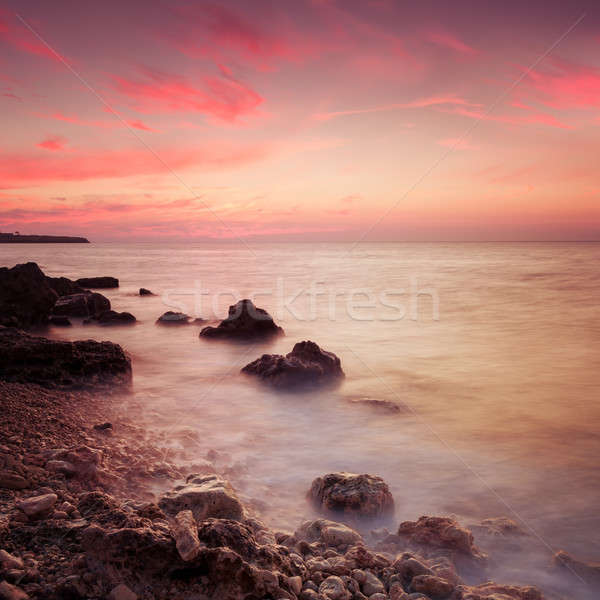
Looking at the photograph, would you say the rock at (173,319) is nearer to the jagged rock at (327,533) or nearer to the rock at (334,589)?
the jagged rock at (327,533)

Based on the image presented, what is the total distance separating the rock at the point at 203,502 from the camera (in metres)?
3.20

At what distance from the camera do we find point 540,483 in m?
4.78

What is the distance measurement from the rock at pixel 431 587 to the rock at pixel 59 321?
436 inches

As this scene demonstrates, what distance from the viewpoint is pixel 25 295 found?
37.7 ft

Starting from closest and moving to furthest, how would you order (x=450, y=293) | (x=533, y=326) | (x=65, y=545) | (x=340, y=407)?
(x=65, y=545)
(x=340, y=407)
(x=533, y=326)
(x=450, y=293)

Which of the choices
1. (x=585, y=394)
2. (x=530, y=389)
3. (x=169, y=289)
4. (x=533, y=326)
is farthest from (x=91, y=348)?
(x=169, y=289)

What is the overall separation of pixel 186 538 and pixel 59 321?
11.0 meters

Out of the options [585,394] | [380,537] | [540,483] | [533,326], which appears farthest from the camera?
[533,326]

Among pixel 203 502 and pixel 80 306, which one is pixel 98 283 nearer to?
pixel 80 306

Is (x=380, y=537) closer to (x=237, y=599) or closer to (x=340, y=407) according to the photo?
(x=237, y=599)

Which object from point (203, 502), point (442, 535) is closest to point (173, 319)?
point (203, 502)

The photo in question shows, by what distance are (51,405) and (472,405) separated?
5481 millimetres

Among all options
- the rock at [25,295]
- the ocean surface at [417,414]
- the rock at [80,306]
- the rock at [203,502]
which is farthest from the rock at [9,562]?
the rock at [80,306]

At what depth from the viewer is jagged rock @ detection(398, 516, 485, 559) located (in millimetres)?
3418
